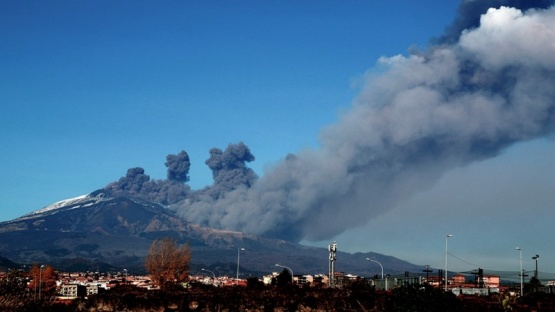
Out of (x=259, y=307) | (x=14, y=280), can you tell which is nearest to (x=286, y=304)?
(x=259, y=307)

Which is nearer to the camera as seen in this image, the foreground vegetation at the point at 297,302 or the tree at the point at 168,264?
the foreground vegetation at the point at 297,302

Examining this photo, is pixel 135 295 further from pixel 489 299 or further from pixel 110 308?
pixel 489 299

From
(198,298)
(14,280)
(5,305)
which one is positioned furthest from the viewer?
(14,280)

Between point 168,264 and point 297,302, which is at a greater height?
A: point 168,264

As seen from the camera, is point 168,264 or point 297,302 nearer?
point 297,302

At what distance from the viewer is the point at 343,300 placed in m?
46.2

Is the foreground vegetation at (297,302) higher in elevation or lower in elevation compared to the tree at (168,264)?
lower

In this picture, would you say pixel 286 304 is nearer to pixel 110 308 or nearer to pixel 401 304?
pixel 401 304

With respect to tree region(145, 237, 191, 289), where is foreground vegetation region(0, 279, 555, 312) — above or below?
below

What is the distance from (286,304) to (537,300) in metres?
15.8

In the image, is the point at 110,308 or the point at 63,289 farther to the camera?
the point at 63,289

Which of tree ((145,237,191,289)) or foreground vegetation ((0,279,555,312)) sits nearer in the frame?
foreground vegetation ((0,279,555,312))

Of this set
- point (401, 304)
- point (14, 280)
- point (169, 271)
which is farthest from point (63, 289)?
point (401, 304)

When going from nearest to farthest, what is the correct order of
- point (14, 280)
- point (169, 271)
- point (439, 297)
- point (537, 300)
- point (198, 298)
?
point (439, 297)
point (537, 300)
point (198, 298)
point (14, 280)
point (169, 271)
